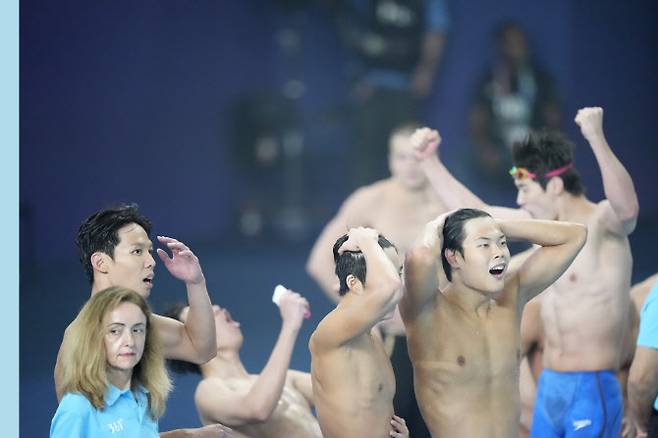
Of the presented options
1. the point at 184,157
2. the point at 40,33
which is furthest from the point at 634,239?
the point at 40,33

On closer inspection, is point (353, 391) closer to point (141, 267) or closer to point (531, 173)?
point (141, 267)

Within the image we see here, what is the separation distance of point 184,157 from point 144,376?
3.48 m

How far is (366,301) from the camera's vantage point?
344cm

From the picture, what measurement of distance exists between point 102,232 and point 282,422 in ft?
3.99

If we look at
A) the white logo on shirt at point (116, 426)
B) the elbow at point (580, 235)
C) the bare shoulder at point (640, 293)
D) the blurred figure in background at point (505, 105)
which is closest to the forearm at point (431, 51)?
the blurred figure in background at point (505, 105)

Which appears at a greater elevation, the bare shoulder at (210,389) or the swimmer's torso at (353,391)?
the swimmer's torso at (353,391)

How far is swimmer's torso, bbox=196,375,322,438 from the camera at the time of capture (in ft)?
14.3

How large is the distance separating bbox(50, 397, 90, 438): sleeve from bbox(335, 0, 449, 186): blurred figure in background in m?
4.23

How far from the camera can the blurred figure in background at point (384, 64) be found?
698 cm

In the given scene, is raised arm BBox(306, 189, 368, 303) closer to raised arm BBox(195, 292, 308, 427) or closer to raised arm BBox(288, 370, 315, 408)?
raised arm BBox(288, 370, 315, 408)

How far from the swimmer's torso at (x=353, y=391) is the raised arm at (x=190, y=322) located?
0.38 metres

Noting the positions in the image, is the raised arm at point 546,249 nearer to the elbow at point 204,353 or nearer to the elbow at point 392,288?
the elbow at point 392,288

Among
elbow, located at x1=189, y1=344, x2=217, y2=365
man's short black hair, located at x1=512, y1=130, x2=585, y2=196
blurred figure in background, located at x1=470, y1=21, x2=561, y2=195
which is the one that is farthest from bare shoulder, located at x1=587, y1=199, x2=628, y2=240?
blurred figure in background, located at x1=470, y1=21, x2=561, y2=195

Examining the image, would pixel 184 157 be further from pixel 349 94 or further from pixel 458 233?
pixel 458 233
